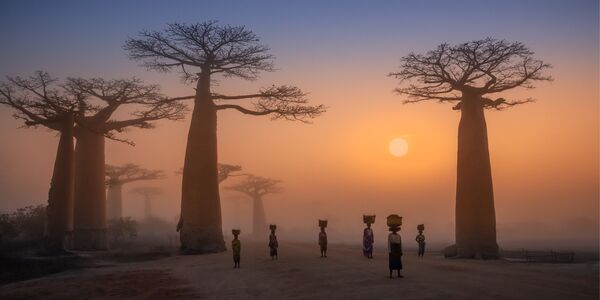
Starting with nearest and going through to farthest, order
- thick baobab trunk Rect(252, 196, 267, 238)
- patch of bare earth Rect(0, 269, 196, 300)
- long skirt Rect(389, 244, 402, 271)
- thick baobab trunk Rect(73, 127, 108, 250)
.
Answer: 1. patch of bare earth Rect(0, 269, 196, 300)
2. long skirt Rect(389, 244, 402, 271)
3. thick baobab trunk Rect(73, 127, 108, 250)
4. thick baobab trunk Rect(252, 196, 267, 238)

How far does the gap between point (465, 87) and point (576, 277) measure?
13420 millimetres

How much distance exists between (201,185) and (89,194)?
948 centimetres

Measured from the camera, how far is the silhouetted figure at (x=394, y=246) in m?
12.2

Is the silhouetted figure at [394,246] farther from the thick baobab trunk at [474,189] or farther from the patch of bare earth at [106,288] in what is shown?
the thick baobab trunk at [474,189]

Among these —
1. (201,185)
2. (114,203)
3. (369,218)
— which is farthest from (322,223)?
(114,203)

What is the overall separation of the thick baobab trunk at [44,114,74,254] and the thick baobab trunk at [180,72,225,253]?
538 centimetres

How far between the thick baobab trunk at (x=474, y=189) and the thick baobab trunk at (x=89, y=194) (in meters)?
20.6

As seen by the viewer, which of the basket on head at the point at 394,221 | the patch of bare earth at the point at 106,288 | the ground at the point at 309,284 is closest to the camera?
the ground at the point at 309,284

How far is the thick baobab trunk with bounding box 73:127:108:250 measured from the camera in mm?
30125

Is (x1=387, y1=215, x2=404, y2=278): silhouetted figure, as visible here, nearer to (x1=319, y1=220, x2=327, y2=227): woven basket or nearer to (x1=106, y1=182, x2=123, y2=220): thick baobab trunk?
(x1=319, y1=220, x2=327, y2=227): woven basket

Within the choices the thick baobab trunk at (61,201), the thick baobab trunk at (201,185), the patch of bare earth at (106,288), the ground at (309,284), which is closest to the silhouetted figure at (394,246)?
the ground at (309,284)

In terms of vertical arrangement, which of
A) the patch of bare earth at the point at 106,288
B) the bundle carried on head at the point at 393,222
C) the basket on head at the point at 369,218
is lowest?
the patch of bare earth at the point at 106,288

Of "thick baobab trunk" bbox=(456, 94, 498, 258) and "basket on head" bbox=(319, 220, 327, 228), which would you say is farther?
"thick baobab trunk" bbox=(456, 94, 498, 258)

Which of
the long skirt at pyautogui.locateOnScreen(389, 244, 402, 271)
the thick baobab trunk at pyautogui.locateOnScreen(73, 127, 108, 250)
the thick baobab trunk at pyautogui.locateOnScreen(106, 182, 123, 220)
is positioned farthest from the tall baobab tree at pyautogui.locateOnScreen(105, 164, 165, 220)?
the long skirt at pyautogui.locateOnScreen(389, 244, 402, 271)
